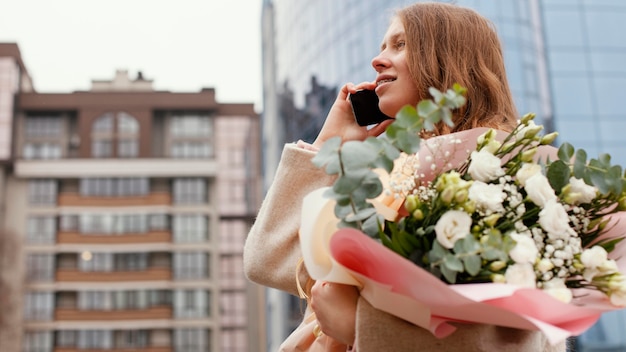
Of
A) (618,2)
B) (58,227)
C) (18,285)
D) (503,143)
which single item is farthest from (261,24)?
(503,143)

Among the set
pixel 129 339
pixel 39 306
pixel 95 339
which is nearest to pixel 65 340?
pixel 95 339

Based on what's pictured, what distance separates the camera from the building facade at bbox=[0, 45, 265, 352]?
146ft

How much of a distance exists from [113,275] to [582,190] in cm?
4566

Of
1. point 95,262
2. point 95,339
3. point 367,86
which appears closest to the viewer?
point 367,86

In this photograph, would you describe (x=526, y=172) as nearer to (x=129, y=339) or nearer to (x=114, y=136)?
(x=129, y=339)

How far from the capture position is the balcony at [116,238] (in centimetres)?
4538

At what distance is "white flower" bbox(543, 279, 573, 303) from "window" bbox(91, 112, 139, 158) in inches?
1883

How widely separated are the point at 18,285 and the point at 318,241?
1839 inches

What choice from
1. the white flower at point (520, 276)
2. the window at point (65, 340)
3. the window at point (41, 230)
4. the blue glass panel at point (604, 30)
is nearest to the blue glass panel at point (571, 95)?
the blue glass panel at point (604, 30)

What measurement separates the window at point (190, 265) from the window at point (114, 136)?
21.3ft

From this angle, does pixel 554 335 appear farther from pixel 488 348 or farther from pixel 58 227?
pixel 58 227

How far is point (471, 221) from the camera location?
1287 millimetres

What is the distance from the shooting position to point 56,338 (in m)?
44.3

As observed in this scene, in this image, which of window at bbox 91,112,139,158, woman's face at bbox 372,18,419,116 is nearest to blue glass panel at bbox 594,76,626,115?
woman's face at bbox 372,18,419,116
